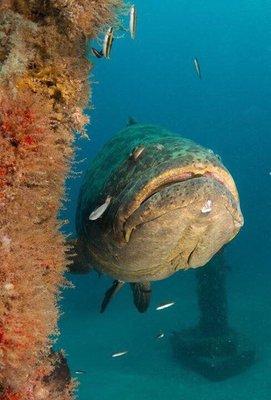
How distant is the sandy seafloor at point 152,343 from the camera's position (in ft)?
53.9

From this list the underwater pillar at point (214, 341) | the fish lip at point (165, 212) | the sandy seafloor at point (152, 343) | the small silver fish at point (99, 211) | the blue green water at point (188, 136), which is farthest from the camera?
the blue green water at point (188, 136)

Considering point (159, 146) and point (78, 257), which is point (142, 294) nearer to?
point (78, 257)

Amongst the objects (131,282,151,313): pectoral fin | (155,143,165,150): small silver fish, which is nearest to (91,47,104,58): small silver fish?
(155,143,165,150): small silver fish

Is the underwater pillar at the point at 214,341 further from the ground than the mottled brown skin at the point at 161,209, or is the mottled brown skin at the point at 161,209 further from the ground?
the mottled brown skin at the point at 161,209

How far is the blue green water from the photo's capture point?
1828cm

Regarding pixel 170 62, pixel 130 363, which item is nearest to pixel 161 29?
pixel 170 62

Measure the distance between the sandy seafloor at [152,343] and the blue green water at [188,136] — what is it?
2.4 inches

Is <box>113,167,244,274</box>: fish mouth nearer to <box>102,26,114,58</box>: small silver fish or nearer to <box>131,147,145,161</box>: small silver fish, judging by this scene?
<box>131,147,145,161</box>: small silver fish

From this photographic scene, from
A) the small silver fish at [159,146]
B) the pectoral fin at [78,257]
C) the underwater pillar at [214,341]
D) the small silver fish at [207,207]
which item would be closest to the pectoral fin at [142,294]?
→ the pectoral fin at [78,257]

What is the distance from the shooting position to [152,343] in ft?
74.5

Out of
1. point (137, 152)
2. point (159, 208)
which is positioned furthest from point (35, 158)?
point (137, 152)

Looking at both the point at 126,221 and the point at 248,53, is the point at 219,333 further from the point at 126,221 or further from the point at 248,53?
the point at 248,53

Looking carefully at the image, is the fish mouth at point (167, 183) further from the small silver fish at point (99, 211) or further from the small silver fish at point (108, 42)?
the small silver fish at point (108, 42)

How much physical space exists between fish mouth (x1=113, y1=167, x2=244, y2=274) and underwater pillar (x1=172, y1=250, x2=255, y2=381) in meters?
14.0
